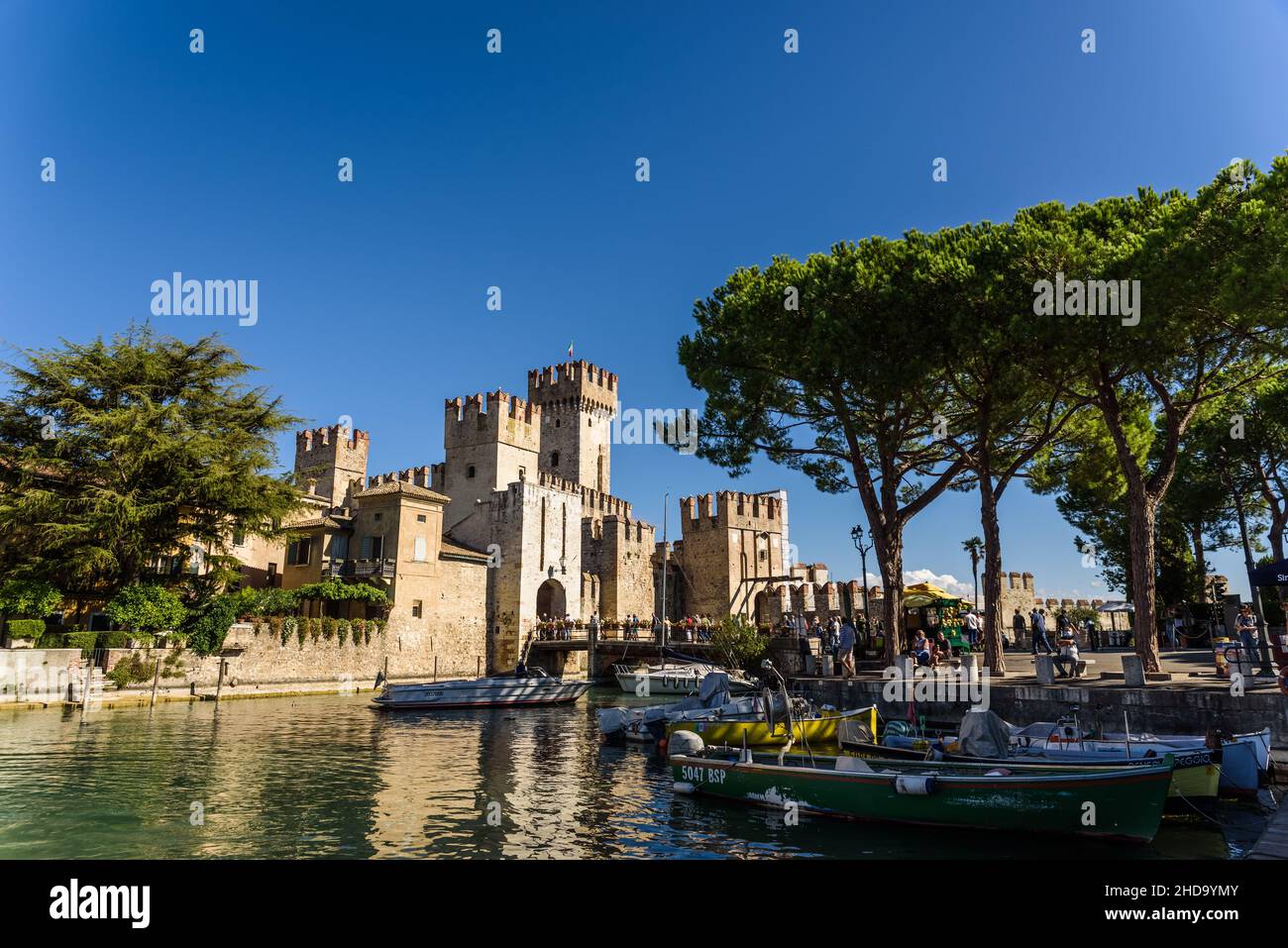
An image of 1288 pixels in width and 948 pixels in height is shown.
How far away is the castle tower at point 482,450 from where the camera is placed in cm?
4556

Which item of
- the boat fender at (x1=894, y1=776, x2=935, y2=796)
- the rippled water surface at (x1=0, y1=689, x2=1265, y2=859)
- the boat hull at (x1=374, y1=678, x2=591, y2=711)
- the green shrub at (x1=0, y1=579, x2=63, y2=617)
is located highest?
the green shrub at (x1=0, y1=579, x2=63, y2=617)

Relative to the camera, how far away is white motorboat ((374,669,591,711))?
2455 cm

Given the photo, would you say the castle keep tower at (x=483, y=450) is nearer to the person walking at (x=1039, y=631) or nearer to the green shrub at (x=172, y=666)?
the green shrub at (x=172, y=666)

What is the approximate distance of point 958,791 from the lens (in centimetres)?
948

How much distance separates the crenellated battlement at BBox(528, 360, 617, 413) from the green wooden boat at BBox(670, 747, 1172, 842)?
144ft

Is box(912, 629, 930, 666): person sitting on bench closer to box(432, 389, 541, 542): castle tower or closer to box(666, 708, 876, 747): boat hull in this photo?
box(666, 708, 876, 747): boat hull

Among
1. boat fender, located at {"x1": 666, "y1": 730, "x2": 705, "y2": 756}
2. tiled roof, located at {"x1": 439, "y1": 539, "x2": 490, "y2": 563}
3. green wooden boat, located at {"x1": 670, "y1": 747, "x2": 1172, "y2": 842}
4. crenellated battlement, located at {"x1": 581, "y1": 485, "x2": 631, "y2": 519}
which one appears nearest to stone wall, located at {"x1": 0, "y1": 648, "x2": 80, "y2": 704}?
tiled roof, located at {"x1": 439, "y1": 539, "x2": 490, "y2": 563}

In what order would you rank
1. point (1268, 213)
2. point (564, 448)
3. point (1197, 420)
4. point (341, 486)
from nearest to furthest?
1. point (1268, 213)
2. point (1197, 420)
3. point (341, 486)
4. point (564, 448)

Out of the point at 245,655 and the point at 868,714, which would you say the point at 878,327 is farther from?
the point at 245,655

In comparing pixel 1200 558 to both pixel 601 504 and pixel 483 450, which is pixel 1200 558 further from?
pixel 483 450

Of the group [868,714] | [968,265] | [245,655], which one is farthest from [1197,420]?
[245,655]

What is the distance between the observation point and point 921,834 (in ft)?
31.6

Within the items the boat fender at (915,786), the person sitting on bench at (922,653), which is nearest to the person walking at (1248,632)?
the person sitting on bench at (922,653)
